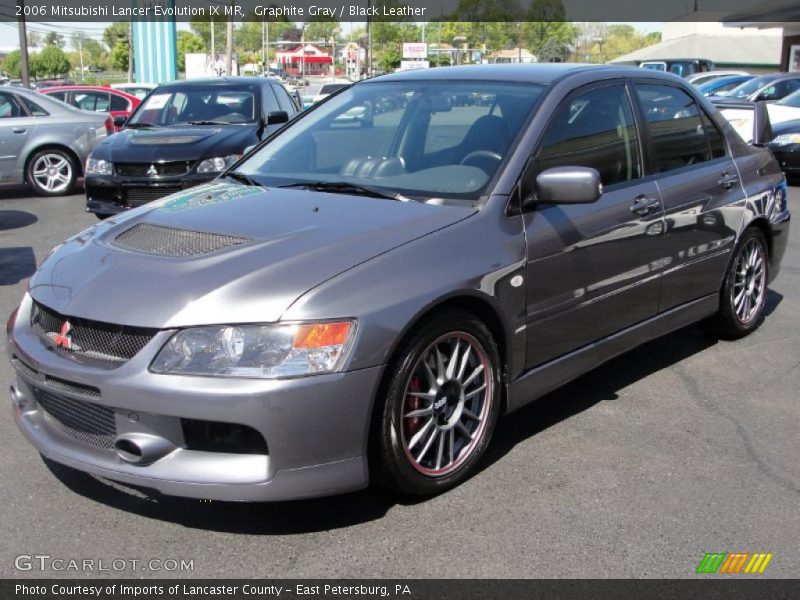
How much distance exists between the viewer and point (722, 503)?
366 centimetres

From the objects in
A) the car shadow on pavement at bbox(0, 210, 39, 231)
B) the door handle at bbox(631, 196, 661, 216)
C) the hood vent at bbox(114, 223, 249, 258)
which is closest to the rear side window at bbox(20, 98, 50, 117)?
the car shadow on pavement at bbox(0, 210, 39, 231)

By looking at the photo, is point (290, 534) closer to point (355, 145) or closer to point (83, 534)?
point (83, 534)

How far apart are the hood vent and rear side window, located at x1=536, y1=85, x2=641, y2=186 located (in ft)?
4.86

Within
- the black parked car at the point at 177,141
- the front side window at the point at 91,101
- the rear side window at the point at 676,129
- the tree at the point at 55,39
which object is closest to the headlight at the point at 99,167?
the black parked car at the point at 177,141

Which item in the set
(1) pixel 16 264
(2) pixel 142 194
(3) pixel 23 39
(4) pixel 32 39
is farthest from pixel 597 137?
(4) pixel 32 39

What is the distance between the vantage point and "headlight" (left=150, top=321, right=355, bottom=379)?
309 cm

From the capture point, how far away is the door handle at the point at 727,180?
538 centimetres

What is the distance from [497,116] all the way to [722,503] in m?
1.96

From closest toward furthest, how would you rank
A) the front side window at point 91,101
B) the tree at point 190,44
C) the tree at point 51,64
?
the front side window at point 91,101 < the tree at point 51,64 < the tree at point 190,44

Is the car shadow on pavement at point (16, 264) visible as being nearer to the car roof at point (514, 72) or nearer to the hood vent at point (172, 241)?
the car roof at point (514, 72)

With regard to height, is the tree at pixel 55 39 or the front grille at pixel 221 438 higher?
the tree at pixel 55 39

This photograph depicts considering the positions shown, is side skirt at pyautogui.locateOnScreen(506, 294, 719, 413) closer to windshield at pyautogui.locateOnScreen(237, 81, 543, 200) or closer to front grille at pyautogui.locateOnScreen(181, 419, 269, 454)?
windshield at pyautogui.locateOnScreen(237, 81, 543, 200)

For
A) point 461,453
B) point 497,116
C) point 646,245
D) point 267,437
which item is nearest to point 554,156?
point 497,116
